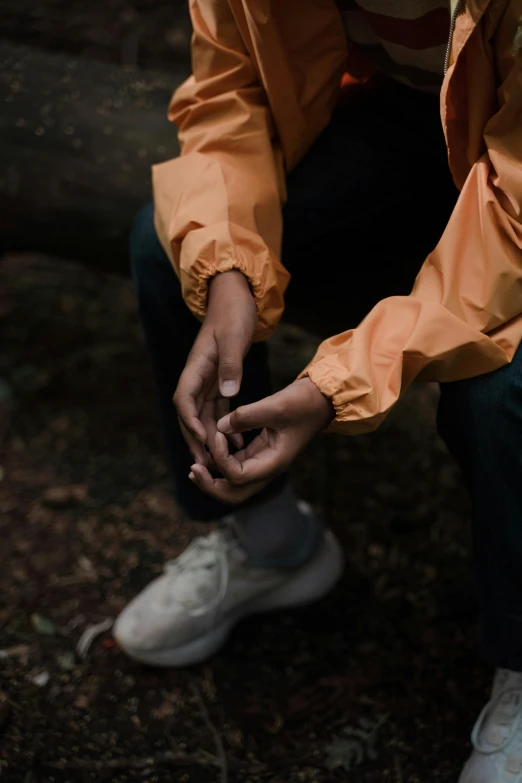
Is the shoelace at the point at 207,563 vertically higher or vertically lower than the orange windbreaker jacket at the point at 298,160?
lower

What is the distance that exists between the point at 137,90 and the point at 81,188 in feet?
0.92

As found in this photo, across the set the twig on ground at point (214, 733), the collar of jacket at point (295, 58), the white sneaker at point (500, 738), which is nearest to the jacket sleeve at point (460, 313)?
the collar of jacket at point (295, 58)

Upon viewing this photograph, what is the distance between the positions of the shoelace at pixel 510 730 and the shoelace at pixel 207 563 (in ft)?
1.38

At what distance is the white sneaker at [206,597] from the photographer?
4.09ft

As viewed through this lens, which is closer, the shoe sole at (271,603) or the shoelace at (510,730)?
the shoelace at (510,730)

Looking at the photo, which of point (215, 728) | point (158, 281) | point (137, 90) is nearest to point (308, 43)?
point (158, 281)

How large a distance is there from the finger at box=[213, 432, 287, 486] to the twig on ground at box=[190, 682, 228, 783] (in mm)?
516

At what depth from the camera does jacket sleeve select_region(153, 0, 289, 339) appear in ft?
3.25

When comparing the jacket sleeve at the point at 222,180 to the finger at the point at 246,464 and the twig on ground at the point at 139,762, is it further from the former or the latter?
the twig on ground at the point at 139,762

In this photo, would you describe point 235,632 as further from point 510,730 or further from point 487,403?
point 487,403

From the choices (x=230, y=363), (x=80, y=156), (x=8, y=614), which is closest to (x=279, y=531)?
(x=230, y=363)

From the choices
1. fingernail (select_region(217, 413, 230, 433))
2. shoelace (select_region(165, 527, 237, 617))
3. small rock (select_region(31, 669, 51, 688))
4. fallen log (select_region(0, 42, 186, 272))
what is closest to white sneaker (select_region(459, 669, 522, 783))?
shoelace (select_region(165, 527, 237, 617))

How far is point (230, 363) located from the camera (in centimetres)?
91

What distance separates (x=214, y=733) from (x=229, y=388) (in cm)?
57
